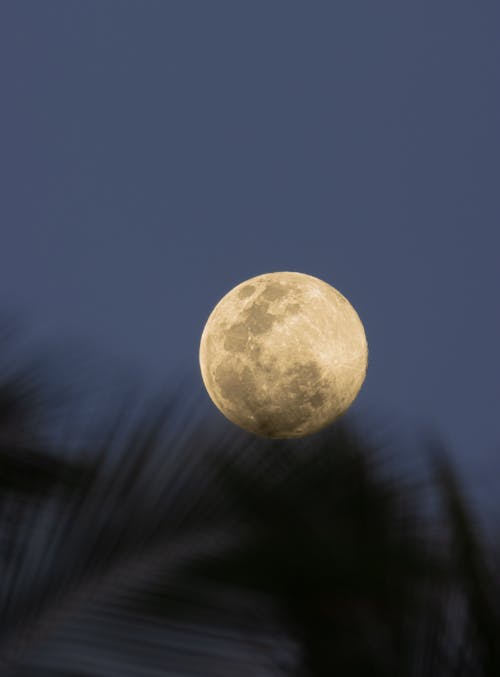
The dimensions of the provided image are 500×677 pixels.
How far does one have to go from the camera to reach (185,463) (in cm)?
234

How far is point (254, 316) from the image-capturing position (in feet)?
13.5

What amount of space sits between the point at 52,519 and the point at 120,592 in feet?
0.82

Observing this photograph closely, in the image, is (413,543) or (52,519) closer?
(52,519)

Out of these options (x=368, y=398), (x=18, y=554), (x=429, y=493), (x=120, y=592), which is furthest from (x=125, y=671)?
(x=368, y=398)

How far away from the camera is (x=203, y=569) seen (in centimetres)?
210

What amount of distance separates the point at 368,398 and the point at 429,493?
3.27 feet

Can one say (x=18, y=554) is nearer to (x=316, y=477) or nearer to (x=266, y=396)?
(x=316, y=477)

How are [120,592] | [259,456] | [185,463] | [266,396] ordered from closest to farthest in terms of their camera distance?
[120,592]
[185,463]
[259,456]
[266,396]

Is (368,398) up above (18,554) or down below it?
above

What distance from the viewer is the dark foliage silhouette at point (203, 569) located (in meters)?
1.97

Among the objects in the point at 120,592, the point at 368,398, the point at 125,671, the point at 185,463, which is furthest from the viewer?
the point at 368,398

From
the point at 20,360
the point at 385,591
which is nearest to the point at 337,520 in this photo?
the point at 385,591

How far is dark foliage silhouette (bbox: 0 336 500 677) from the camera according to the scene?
77.7 inches

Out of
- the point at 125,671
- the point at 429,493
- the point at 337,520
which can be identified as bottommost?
the point at 125,671
